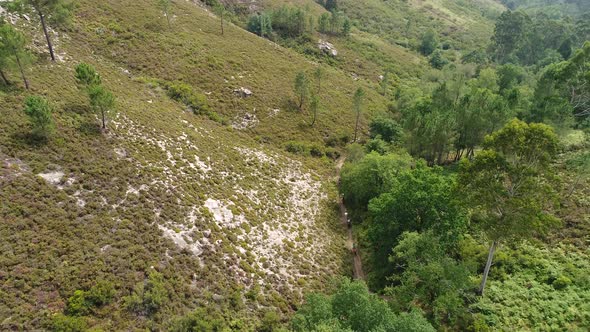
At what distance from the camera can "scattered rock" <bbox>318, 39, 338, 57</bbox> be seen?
11662 cm

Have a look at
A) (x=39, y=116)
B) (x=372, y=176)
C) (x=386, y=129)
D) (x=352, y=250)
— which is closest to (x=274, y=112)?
(x=386, y=129)

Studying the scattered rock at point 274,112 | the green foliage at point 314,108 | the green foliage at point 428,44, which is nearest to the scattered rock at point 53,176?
the scattered rock at point 274,112

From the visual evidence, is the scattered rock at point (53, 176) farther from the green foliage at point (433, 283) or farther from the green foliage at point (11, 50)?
the green foliage at point (433, 283)

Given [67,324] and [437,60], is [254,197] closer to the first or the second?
[67,324]

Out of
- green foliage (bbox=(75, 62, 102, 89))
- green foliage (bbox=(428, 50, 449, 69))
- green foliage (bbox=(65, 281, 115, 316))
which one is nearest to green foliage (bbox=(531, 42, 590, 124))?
green foliage (bbox=(428, 50, 449, 69))

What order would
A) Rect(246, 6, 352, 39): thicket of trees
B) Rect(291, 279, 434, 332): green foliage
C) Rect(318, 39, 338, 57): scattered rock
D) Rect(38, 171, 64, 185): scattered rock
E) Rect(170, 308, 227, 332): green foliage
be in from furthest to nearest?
1. Rect(318, 39, 338, 57): scattered rock
2. Rect(246, 6, 352, 39): thicket of trees
3. Rect(38, 171, 64, 185): scattered rock
4. Rect(170, 308, 227, 332): green foliage
5. Rect(291, 279, 434, 332): green foliage

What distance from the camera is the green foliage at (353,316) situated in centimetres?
2626

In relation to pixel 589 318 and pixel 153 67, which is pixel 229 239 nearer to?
pixel 589 318

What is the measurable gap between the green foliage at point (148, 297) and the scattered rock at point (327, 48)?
102 metres

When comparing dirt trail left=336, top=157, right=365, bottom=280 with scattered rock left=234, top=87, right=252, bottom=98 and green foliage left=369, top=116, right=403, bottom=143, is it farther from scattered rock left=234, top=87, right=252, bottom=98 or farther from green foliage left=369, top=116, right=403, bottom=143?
scattered rock left=234, top=87, right=252, bottom=98

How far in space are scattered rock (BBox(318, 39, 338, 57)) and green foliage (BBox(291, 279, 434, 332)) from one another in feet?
327

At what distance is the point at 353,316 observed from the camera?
28031 mm

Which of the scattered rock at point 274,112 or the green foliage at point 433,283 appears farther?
the scattered rock at point 274,112

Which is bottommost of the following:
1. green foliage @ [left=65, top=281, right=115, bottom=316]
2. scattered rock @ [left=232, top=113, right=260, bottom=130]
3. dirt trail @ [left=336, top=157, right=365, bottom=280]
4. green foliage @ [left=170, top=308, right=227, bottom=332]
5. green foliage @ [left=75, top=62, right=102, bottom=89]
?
dirt trail @ [left=336, top=157, right=365, bottom=280]
